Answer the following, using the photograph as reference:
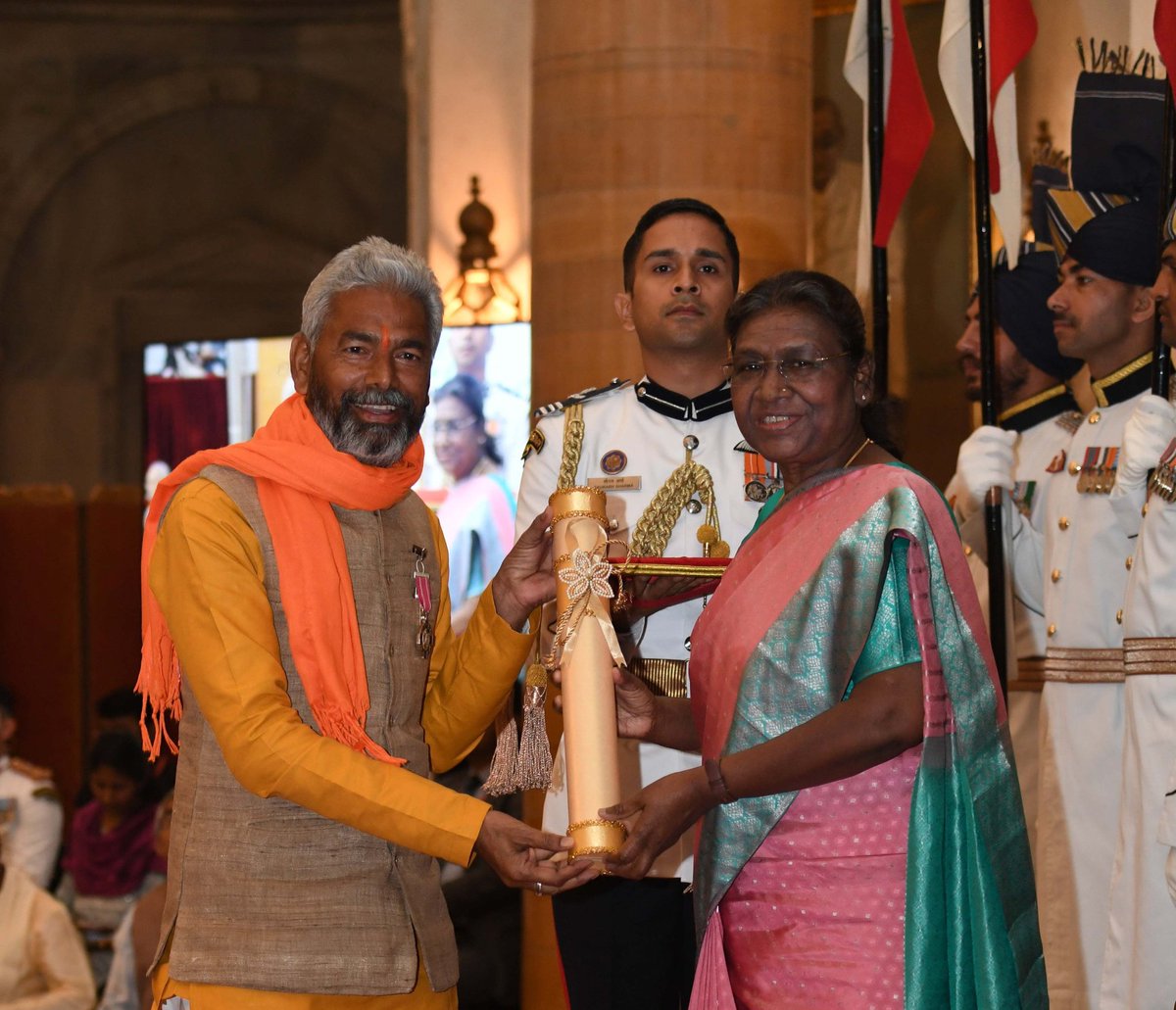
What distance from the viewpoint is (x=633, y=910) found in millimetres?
3660

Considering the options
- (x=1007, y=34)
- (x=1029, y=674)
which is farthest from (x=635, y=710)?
(x=1029, y=674)

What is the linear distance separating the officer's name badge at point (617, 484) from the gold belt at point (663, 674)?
41cm

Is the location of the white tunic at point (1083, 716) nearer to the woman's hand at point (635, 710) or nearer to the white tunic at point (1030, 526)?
the white tunic at point (1030, 526)

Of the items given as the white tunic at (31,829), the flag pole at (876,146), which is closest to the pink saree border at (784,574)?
the flag pole at (876,146)

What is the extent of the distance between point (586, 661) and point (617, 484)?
926 millimetres

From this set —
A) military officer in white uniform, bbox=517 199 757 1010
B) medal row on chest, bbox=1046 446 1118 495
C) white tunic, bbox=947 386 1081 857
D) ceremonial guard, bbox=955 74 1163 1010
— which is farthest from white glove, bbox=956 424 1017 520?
military officer in white uniform, bbox=517 199 757 1010

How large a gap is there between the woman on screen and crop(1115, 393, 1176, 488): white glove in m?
5.21

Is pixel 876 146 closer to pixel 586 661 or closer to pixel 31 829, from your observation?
pixel 586 661

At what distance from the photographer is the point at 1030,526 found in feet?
18.9

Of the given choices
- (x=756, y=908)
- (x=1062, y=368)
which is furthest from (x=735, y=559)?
(x=1062, y=368)

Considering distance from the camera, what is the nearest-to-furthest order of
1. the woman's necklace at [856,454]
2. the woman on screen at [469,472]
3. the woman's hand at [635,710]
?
1. the woman's necklace at [856,454]
2. the woman's hand at [635,710]
3. the woman on screen at [469,472]

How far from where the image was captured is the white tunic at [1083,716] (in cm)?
504

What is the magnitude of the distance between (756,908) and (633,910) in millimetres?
807

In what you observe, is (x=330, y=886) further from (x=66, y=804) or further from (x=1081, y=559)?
(x=66, y=804)
